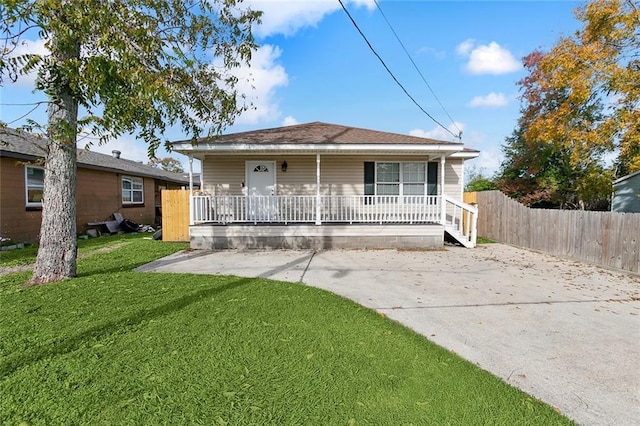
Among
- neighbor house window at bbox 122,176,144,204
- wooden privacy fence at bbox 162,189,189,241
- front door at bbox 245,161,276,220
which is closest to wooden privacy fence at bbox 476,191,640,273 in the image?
front door at bbox 245,161,276,220

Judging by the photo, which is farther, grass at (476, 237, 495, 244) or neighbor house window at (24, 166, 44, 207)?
grass at (476, 237, 495, 244)

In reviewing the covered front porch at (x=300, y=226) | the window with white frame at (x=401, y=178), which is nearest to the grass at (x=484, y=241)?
the covered front porch at (x=300, y=226)

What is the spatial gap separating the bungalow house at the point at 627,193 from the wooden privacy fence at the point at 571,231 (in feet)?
17.7

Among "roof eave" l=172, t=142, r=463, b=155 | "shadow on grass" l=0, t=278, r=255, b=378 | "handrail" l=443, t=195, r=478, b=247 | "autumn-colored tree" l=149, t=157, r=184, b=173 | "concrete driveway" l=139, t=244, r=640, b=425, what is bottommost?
"concrete driveway" l=139, t=244, r=640, b=425

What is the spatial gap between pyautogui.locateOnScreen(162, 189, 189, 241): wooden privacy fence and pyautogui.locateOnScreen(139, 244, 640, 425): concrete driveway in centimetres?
266

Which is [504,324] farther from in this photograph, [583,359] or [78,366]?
[78,366]

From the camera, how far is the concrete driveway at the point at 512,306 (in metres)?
2.61

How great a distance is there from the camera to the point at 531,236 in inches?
362

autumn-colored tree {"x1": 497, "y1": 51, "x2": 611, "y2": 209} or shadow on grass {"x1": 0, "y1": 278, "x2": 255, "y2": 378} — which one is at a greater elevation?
autumn-colored tree {"x1": 497, "y1": 51, "x2": 611, "y2": 209}

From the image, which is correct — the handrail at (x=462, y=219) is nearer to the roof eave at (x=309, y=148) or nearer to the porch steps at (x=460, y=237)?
the porch steps at (x=460, y=237)

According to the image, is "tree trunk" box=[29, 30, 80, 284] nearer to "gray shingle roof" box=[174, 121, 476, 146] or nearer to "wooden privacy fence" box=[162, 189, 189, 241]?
"gray shingle roof" box=[174, 121, 476, 146]

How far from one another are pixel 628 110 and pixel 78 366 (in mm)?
12733

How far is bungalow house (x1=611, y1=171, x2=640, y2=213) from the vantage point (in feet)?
37.6

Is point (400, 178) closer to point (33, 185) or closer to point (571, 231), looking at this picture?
point (571, 231)
